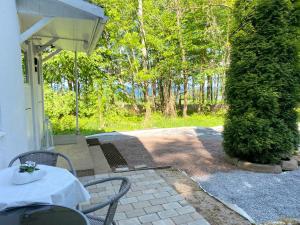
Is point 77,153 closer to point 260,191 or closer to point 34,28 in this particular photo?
point 34,28

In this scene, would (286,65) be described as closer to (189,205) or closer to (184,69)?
(189,205)

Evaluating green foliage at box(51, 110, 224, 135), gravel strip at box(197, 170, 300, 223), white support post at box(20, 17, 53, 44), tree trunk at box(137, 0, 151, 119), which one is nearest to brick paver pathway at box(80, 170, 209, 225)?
gravel strip at box(197, 170, 300, 223)

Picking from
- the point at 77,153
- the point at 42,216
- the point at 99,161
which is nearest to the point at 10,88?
the point at 42,216

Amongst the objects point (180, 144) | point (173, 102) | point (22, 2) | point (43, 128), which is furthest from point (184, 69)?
point (22, 2)

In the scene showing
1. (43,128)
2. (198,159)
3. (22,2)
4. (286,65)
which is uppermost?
(22,2)

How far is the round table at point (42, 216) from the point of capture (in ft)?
5.12

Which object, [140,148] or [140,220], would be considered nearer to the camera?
[140,220]

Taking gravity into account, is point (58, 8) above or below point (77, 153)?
above

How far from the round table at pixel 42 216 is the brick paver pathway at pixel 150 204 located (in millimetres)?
1183

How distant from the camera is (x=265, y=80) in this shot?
448cm

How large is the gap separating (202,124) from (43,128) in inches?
219

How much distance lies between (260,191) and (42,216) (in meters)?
2.94

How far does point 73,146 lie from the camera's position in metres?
6.07

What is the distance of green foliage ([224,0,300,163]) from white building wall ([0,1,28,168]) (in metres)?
3.37
